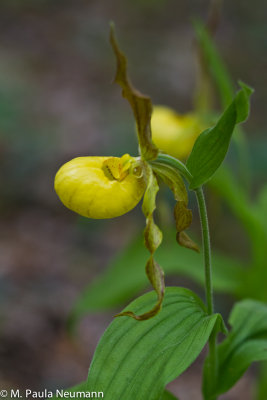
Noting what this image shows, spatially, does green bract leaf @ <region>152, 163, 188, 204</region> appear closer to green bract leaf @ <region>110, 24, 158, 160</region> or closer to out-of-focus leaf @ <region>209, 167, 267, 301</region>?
green bract leaf @ <region>110, 24, 158, 160</region>

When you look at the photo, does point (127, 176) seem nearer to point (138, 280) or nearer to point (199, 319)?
point (199, 319)

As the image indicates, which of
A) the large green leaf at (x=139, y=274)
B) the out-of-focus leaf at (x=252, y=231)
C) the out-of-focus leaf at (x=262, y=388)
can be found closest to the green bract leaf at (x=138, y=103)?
the out-of-focus leaf at (x=252, y=231)

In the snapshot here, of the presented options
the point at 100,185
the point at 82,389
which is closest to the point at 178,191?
the point at 100,185

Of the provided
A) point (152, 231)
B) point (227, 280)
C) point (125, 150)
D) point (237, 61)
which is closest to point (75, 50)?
point (237, 61)

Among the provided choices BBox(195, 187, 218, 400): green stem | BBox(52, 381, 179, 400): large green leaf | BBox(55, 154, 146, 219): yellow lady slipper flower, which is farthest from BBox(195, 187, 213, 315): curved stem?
BBox(52, 381, 179, 400): large green leaf

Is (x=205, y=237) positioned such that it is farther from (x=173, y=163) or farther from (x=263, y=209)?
(x=263, y=209)
